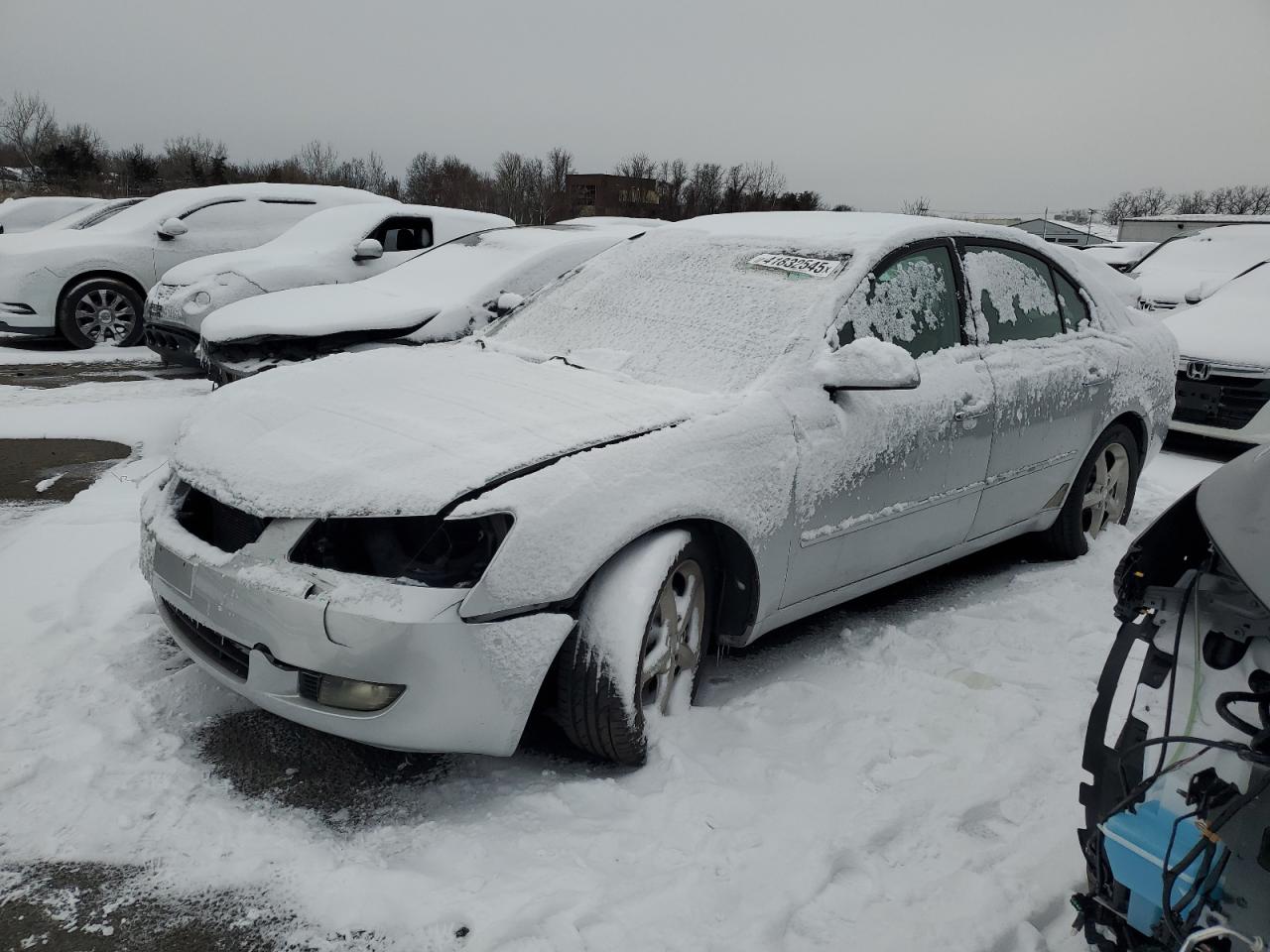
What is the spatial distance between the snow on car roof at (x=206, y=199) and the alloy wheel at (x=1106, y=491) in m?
7.55

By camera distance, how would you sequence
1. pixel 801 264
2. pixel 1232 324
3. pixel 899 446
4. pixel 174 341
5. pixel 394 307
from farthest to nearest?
pixel 174 341 → pixel 1232 324 → pixel 394 307 → pixel 801 264 → pixel 899 446

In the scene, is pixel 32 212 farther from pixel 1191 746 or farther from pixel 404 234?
pixel 1191 746

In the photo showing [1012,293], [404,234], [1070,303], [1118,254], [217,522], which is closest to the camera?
[217,522]

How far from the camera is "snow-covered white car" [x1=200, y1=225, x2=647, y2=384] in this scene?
6141 millimetres

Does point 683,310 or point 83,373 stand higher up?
point 683,310

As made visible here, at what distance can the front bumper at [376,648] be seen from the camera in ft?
7.45

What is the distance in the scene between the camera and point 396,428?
8.75 feet

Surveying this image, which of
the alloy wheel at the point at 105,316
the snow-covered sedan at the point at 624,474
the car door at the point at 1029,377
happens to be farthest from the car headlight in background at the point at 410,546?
the alloy wheel at the point at 105,316

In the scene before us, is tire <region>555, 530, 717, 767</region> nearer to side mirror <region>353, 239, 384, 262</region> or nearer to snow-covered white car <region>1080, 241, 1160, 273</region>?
side mirror <region>353, 239, 384, 262</region>

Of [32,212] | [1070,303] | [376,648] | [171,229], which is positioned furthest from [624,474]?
[32,212]

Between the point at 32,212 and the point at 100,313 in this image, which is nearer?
the point at 100,313

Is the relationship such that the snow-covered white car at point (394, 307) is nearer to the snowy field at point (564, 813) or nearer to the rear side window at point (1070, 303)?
the rear side window at point (1070, 303)

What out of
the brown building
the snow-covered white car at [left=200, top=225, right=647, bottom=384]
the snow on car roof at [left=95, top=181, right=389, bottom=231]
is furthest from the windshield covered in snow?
the brown building

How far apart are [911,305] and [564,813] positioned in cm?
217
